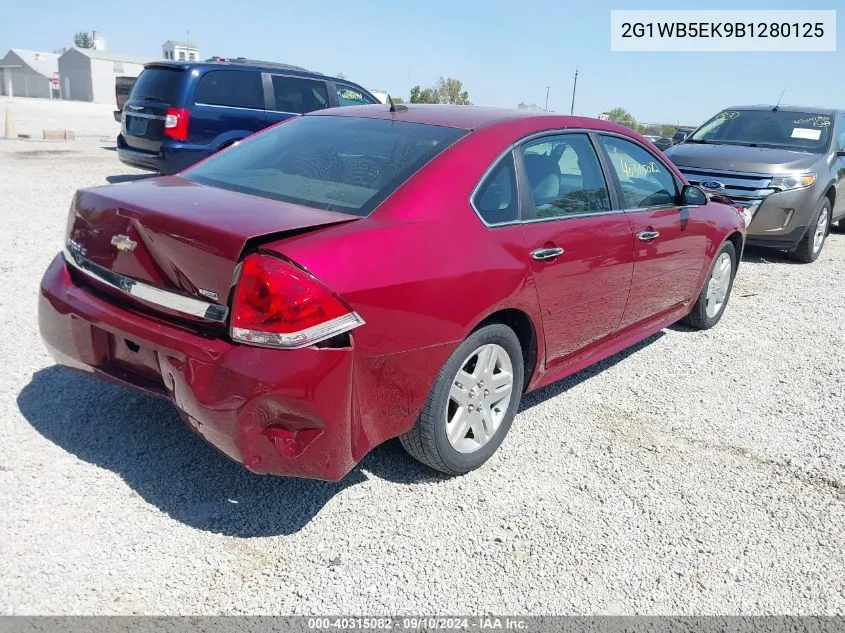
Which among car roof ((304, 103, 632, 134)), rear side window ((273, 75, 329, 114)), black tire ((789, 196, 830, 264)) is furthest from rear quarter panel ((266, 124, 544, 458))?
rear side window ((273, 75, 329, 114))

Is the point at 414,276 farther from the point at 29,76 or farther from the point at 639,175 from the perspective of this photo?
the point at 29,76

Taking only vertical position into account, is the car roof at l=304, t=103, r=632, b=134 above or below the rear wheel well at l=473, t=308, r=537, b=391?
above

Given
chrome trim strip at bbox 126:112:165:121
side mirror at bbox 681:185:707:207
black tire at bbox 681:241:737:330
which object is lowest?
black tire at bbox 681:241:737:330

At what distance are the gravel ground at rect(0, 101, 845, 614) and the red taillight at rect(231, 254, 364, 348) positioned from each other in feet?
2.82

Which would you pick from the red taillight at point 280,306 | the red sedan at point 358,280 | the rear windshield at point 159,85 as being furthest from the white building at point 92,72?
the red taillight at point 280,306

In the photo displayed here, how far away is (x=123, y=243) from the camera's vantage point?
277cm

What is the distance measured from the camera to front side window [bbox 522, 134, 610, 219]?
347 cm

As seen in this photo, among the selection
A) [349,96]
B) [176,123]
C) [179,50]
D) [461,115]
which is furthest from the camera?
[179,50]

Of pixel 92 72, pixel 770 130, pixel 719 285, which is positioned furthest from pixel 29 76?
pixel 719 285

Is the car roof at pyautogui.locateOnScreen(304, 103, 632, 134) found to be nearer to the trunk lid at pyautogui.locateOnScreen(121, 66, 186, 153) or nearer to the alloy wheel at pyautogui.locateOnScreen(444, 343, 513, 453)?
the alloy wheel at pyautogui.locateOnScreen(444, 343, 513, 453)

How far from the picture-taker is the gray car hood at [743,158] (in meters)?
7.96

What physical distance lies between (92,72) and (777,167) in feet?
248

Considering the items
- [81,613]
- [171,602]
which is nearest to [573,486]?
[171,602]

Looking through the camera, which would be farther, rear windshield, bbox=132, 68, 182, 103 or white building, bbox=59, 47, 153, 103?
white building, bbox=59, 47, 153, 103
